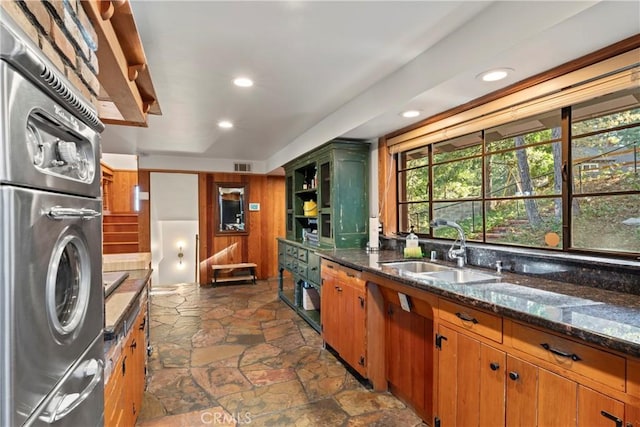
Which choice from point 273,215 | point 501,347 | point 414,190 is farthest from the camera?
point 273,215

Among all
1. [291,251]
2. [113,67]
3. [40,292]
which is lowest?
[291,251]

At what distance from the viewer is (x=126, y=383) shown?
68.3 inches

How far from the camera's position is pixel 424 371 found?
7.28 feet

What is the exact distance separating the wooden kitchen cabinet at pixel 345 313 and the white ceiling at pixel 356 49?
1.39 m

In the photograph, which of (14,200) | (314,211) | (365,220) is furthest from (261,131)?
(14,200)

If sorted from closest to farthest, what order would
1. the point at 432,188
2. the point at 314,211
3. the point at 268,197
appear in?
1. the point at 432,188
2. the point at 314,211
3. the point at 268,197

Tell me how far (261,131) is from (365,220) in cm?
178

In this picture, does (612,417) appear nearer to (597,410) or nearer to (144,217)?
(597,410)

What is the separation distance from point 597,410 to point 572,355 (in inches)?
7.0

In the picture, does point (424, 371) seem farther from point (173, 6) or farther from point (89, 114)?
point (173, 6)

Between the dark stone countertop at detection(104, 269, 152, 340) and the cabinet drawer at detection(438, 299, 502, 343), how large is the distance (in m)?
1.61

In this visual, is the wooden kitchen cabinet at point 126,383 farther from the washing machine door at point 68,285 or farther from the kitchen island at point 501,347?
the kitchen island at point 501,347

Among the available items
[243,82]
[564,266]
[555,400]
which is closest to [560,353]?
[555,400]

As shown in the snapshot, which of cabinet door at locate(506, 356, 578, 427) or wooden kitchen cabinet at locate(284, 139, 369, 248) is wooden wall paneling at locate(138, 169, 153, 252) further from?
cabinet door at locate(506, 356, 578, 427)
